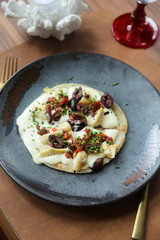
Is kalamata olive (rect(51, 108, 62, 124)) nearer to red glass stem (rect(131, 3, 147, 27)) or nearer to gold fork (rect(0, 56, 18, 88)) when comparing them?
gold fork (rect(0, 56, 18, 88))

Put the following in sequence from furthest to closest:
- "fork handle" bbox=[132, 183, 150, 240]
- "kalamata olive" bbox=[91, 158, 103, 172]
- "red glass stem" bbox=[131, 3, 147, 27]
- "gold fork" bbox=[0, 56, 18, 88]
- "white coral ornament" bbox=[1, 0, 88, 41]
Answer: "red glass stem" bbox=[131, 3, 147, 27]
"white coral ornament" bbox=[1, 0, 88, 41]
"gold fork" bbox=[0, 56, 18, 88]
"kalamata olive" bbox=[91, 158, 103, 172]
"fork handle" bbox=[132, 183, 150, 240]

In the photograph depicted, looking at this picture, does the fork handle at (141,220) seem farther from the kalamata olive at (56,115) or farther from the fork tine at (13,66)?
the fork tine at (13,66)

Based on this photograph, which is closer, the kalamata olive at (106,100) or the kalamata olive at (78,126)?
the kalamata olive at (78,126)

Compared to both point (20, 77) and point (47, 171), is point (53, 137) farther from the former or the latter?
point (20, 77)

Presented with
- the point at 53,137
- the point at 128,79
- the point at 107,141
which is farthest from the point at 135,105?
the point at 53,137

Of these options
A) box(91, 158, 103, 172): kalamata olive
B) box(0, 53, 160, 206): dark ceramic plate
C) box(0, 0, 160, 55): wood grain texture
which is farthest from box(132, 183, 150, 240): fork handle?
box(0, 0, 160, 55): wood grain texture

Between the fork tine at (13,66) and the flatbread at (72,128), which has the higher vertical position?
the fork tine at (13,66)

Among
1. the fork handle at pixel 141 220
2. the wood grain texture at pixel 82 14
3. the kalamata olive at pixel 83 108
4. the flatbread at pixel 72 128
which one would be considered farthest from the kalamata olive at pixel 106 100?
the wood grain texture at pixel 82 14

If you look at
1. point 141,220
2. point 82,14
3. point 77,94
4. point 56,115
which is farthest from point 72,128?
point 82,14
